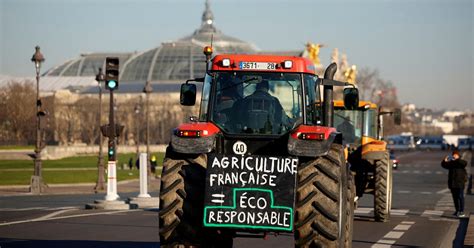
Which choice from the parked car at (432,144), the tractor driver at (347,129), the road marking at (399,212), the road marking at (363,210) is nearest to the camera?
the tractor driver at (347,129)

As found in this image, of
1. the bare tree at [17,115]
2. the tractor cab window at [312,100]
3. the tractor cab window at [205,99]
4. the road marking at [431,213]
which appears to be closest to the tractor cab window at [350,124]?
the road marking at [431,213]

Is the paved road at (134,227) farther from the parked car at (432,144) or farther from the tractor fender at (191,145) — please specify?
the parked car at (432,144)

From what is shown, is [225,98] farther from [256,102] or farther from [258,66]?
[258,66]

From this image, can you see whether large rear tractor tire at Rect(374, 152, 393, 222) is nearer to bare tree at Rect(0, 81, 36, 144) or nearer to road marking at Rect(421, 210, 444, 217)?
road marking at Rect(421, 210, 444, 217)

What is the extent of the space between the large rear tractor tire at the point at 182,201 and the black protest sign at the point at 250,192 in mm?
178

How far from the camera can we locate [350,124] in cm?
2659

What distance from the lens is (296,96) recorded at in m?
13.8

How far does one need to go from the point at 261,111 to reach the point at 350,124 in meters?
13.2

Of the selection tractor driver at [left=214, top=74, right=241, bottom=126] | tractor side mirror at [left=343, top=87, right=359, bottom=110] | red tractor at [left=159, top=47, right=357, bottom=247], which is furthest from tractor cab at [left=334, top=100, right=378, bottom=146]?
red tractor at [left=159, top=47, right=357, bottom=247]

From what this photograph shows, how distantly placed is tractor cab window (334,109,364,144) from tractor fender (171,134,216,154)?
43.6 feet

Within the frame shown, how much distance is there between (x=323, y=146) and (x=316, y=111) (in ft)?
5.29

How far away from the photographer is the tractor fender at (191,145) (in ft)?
42.0

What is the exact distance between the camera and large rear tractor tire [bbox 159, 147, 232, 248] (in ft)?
41.9

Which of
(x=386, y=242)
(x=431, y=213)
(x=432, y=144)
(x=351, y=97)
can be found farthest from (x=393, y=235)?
(x=432, y=144)
